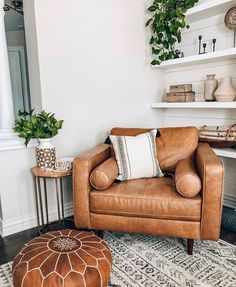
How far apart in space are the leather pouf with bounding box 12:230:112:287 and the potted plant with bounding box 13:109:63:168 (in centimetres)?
86

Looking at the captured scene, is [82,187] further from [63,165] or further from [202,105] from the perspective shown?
[202,105]

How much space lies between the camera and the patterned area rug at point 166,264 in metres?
1.54

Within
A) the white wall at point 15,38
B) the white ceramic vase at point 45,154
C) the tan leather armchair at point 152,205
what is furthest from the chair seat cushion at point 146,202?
the white wall at point 15,38

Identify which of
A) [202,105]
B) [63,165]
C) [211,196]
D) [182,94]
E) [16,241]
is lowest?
[16,241]

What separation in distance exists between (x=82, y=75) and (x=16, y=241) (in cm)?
156

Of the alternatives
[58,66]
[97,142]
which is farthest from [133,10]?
[97,142]

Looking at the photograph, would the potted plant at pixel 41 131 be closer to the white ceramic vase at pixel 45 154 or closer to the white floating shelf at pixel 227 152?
the white ceramic vase at pixel 45 154

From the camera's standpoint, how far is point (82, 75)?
94.4 inches

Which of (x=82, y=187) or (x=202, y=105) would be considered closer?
(x=82, y=187)

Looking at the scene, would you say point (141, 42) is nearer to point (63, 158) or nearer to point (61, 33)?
point (61, 33)

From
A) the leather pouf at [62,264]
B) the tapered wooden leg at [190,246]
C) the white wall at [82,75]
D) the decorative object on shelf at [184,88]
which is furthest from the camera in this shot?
the decorative object on shelf at [184,88]

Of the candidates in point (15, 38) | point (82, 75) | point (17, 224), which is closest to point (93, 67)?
point (82, 75)

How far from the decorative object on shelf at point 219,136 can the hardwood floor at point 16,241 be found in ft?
2.53

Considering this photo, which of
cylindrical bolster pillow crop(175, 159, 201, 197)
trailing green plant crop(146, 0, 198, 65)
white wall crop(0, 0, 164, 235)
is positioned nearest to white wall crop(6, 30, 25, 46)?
white wall crop(0, 0, 164, 235)
